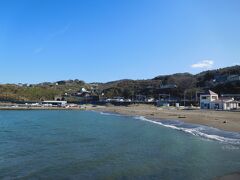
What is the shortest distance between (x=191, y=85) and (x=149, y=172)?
119m

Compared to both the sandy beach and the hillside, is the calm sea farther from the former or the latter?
the hillside

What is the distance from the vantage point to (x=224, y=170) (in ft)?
49.7

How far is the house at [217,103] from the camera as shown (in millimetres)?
68875

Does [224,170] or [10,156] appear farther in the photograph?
[10,156]

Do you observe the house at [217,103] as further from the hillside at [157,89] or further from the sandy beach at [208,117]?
the hillside at [157,89]

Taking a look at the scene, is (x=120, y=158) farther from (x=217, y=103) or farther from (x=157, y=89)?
(x=157, y=89)

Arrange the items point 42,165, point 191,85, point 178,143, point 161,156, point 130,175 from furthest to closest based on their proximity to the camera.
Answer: point 191,85 < point 178,143 < point 161,156 < point 42,165 < point 130,175

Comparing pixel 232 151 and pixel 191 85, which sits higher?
pixel 191 85

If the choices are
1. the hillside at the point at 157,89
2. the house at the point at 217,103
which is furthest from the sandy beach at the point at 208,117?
the hillside at the point at 157,89

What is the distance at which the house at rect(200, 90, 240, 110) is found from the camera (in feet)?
226

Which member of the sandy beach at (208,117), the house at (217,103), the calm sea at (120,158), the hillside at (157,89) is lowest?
the calm sea at (120,158)

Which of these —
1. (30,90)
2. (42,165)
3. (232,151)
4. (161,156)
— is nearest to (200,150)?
(232,151)

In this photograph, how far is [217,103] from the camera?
7050 centimetres

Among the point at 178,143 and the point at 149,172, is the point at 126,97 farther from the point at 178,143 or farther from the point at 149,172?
the point at 149,172
